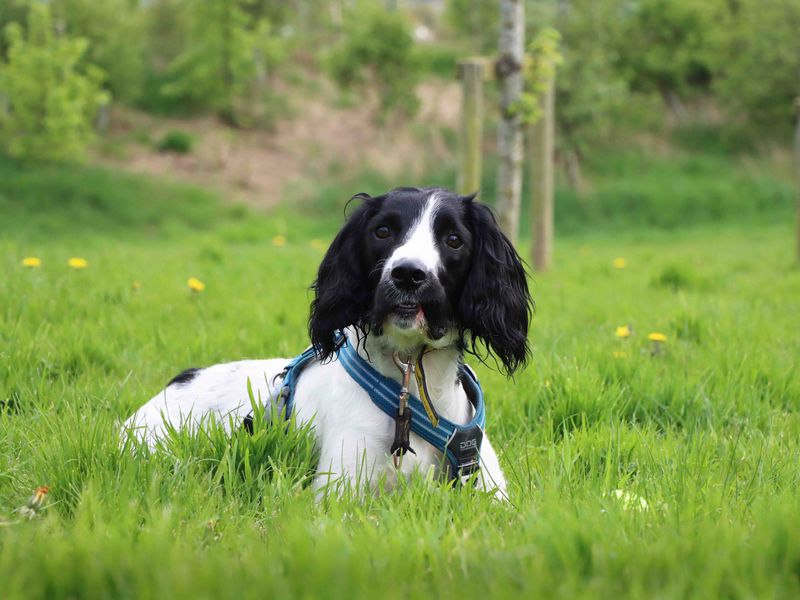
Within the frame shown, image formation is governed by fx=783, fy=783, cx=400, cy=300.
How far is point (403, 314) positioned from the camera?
2.71m

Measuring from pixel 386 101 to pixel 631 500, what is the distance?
827 inches

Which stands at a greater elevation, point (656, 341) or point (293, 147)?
point (293, 147)

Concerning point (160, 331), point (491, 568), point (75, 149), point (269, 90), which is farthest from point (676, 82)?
point (491, 568)

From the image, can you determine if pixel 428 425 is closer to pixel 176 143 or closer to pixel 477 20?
pixel 176 143

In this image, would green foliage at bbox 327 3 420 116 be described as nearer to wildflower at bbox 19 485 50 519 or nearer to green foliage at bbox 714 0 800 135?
green foliage at bbox 714 0 800 135

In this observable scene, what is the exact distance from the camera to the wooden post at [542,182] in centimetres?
920

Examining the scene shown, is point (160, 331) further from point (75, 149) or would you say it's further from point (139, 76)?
point (139, 76)

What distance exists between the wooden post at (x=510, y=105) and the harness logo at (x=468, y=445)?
5.31 m

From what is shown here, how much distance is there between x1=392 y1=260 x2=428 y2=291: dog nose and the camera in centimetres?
266

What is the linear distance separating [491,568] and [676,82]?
2739 centimetres

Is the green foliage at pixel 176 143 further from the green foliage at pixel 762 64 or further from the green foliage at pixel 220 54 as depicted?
the green foliage at pixel 762 64

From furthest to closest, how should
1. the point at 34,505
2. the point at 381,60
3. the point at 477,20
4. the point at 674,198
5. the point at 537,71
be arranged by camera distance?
the point at 477,20 → the point at 381,60 → the point at 674,198 → the point at 537,71 → the point at 34,505

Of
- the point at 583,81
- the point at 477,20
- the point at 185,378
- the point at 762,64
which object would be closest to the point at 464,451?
the point at 185,378

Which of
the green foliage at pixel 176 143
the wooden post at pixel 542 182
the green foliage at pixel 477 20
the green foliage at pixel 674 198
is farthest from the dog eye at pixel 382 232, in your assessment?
the green foliage at pixel 477 20
